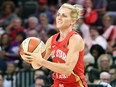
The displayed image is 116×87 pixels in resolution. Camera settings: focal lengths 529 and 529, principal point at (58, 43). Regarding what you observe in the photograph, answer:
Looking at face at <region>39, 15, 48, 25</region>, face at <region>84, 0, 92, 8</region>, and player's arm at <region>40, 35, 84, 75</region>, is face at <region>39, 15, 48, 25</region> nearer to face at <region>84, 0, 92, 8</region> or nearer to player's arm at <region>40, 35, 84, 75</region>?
face at <region>84, 0, 92, 8</region>

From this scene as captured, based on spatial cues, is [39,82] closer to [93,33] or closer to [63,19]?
[93,33]

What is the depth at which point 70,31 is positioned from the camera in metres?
7.05

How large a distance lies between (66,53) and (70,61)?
16 cm

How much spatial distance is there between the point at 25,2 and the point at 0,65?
460 centimetres

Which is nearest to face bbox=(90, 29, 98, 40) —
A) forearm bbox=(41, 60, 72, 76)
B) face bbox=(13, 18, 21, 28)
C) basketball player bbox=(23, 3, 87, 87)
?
face bbox=(13, 18, 21, 28)

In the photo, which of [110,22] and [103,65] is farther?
[110,22]

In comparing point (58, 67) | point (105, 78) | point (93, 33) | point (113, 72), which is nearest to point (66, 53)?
point (58, 67)

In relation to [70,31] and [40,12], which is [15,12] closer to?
[40,12]

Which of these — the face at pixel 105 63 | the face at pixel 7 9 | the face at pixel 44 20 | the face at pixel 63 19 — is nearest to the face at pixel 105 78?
the face at pixel 105 63

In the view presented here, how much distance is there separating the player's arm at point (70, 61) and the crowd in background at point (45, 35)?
320 centimetres

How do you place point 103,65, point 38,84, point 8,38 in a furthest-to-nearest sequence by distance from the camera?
1. point 8,38
2. point 103,65
3. point 38,84

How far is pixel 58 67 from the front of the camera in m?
6.71

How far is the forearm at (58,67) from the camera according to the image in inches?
262

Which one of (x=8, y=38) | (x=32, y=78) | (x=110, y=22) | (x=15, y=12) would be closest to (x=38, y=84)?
(x=32, y=78)
